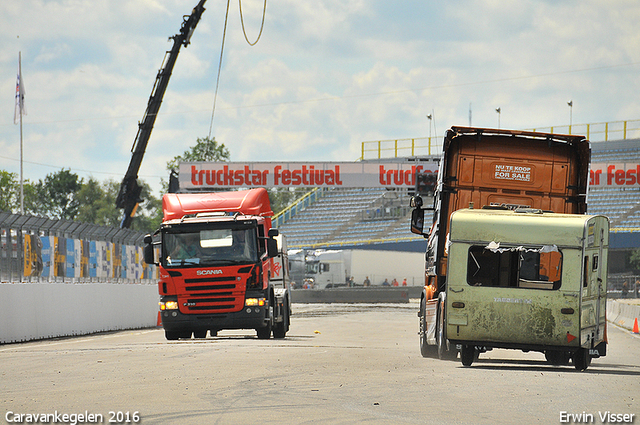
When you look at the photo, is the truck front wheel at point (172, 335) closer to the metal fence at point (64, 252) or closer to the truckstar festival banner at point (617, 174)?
the metal fence at point (64, 252)

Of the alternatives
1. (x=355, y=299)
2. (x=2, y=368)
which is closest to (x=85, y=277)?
(x=2, y=368)

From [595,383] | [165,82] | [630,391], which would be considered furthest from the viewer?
[165,82]

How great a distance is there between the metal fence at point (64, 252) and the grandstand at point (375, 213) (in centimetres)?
4759

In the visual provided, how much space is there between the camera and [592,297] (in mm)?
13992

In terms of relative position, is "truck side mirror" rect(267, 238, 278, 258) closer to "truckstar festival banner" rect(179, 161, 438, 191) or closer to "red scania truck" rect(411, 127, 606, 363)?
"red scania truck" rect(411, 127, 606, 363)

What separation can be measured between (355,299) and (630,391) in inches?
1847

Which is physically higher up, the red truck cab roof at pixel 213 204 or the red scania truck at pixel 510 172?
the red scania truck at pixel 510 172

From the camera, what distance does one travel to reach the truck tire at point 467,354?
13945 millimetres

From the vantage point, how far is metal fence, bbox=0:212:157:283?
21047 mm

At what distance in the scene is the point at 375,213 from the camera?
82062mm

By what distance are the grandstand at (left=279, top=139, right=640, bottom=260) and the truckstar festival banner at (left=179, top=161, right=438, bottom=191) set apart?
22.6m

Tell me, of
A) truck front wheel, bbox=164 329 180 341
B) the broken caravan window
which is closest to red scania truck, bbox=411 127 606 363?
the broken caravan window

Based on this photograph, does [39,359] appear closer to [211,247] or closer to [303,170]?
[211,247]

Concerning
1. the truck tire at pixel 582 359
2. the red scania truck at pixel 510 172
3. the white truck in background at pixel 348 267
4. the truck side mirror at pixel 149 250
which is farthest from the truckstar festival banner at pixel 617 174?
the truck tire at pixel 582 359
